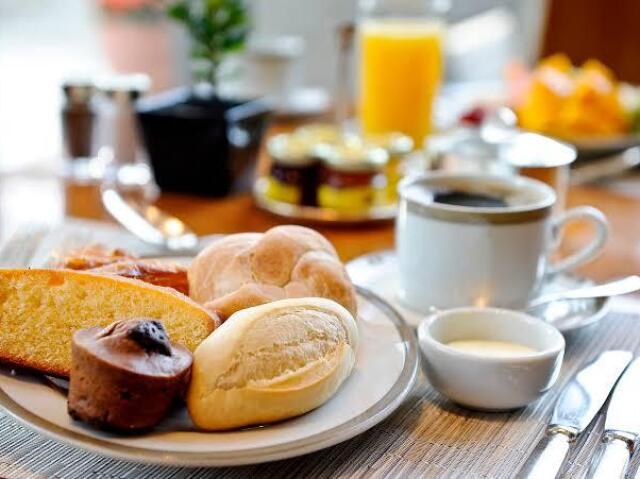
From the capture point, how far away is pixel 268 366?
1.98 ft

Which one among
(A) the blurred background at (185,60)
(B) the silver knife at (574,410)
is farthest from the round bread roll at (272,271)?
(A) the blurred background at (185,60)

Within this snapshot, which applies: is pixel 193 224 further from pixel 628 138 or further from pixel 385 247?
pixel 628 138

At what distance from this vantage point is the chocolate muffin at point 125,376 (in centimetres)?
56

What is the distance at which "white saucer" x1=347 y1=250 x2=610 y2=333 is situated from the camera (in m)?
0.87

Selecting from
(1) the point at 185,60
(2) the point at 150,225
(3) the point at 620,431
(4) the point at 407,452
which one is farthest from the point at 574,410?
(1) the point at 185,60

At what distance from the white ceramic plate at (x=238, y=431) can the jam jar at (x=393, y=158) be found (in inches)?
28.7

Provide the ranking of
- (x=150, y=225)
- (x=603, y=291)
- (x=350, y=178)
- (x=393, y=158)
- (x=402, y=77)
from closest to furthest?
(x=603, y=291), (x=150, y=225), (x=350, y=178), (x=393, y=158), (x=402, y=77)

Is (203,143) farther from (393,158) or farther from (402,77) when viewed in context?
(402,77)

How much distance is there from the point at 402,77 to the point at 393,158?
1.26ft

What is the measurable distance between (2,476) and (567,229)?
3.17ft

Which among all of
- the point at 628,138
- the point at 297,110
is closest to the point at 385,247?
the point at 628,138

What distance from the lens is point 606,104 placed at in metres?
1.64

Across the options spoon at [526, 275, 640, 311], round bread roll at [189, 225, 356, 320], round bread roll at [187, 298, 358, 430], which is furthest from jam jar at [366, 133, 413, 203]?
round bread roll at [187, 298, 358, 430]

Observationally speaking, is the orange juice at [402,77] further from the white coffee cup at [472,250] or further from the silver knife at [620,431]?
the silver knife at [620,431]
